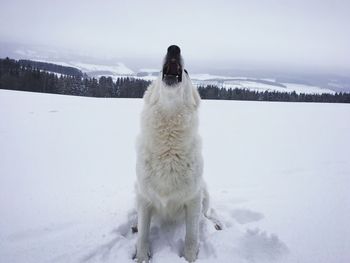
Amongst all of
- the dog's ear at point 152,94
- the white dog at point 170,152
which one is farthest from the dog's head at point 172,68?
the dog's ear at point 152,94

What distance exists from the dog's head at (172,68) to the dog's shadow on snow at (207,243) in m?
2.10

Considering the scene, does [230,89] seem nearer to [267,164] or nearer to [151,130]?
[267,164]

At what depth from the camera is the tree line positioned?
53250 millimetres

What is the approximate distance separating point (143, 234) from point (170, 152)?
1115mm

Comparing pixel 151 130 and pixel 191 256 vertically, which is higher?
pixel 151 130

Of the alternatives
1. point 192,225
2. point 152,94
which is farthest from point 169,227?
point 152,94

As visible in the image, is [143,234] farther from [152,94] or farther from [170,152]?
[152,94]

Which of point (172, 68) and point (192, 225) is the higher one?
point (172, 68)

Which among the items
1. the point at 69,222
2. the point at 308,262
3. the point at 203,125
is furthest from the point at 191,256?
the point at 203,125

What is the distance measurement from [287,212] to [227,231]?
1272 millimetres

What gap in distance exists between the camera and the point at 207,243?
347 cm

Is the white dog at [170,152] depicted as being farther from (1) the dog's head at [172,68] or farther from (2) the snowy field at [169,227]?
(2) the snowy field at [169,227]

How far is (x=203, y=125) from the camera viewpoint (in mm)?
12453

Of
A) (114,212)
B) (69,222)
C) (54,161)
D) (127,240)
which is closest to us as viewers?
(127,240)
